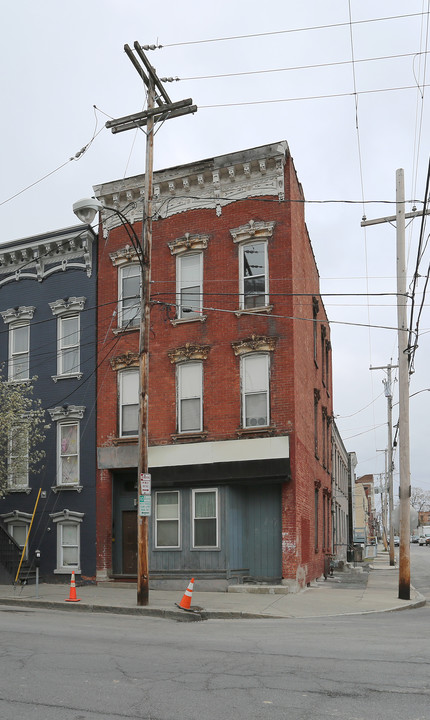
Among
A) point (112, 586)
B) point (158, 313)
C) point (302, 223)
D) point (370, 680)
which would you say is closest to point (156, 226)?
point (158, 313)

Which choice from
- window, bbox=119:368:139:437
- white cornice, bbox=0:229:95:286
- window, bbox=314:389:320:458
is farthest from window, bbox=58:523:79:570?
window, bbox=314:389:320:458

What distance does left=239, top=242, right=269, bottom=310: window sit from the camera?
69.9 feet

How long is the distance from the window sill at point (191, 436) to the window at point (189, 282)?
3.46 meters

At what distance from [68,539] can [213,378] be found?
6987 millimetres

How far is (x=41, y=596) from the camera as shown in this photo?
18625 millimetres

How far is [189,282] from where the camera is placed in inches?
875

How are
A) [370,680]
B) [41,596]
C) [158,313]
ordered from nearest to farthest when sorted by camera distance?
Answer: 1. [370,680]
2. [41,596]
3. [158,313]

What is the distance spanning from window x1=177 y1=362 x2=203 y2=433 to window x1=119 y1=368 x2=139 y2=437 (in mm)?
1569

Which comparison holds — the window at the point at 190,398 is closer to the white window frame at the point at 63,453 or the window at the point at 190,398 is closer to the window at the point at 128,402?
the window at the point at 128,402

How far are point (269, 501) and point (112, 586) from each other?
5.35 meters

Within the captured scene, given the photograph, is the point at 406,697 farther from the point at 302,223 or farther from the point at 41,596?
the point at 302,223

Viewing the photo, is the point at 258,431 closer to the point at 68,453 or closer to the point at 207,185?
the point at 68,453

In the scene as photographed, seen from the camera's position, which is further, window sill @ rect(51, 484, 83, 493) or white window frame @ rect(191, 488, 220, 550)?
window sill @ rect(51, 484, 83, 493)

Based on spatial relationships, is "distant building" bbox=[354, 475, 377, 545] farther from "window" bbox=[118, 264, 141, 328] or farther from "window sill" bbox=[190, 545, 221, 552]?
"window" bbox=[118, 264, 141, 328]
